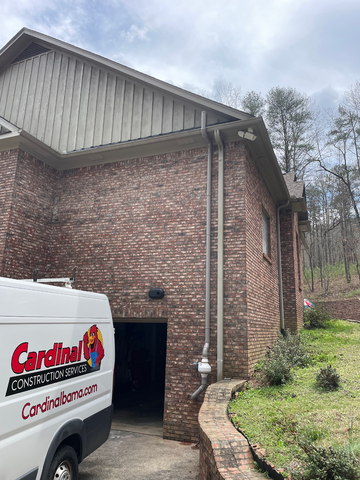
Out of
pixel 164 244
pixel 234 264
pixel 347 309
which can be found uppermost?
pixel 164 244

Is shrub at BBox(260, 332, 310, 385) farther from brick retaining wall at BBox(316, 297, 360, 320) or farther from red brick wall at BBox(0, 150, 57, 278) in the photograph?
brick retaining wall at BBox(316, 297, 360, 320)

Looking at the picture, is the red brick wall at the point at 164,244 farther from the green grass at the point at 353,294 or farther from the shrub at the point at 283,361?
the green grass at the point at 353,294

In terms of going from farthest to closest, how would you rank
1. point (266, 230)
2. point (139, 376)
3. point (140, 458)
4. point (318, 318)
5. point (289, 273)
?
point (318, 318), point (139, 376), point (289, 273), point (266, 230), point (140, 458)

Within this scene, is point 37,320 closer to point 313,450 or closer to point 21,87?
point 313,450

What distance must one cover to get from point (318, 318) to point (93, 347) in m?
11.3

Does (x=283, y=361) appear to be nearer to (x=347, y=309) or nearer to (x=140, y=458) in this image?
(x=140, y=458)

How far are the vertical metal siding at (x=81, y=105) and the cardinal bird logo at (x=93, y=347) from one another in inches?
213

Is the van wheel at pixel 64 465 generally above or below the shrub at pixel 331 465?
below

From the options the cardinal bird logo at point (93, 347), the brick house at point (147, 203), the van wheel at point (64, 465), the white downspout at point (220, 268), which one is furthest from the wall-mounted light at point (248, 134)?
the van wheel at point (64, 465)

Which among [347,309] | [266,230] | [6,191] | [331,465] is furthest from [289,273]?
[347,309]

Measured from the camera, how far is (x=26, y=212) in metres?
8.34

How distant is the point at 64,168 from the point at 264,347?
7054 millimetres

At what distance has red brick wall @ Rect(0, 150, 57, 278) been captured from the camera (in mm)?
7848

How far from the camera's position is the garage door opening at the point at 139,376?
8.23 meters
